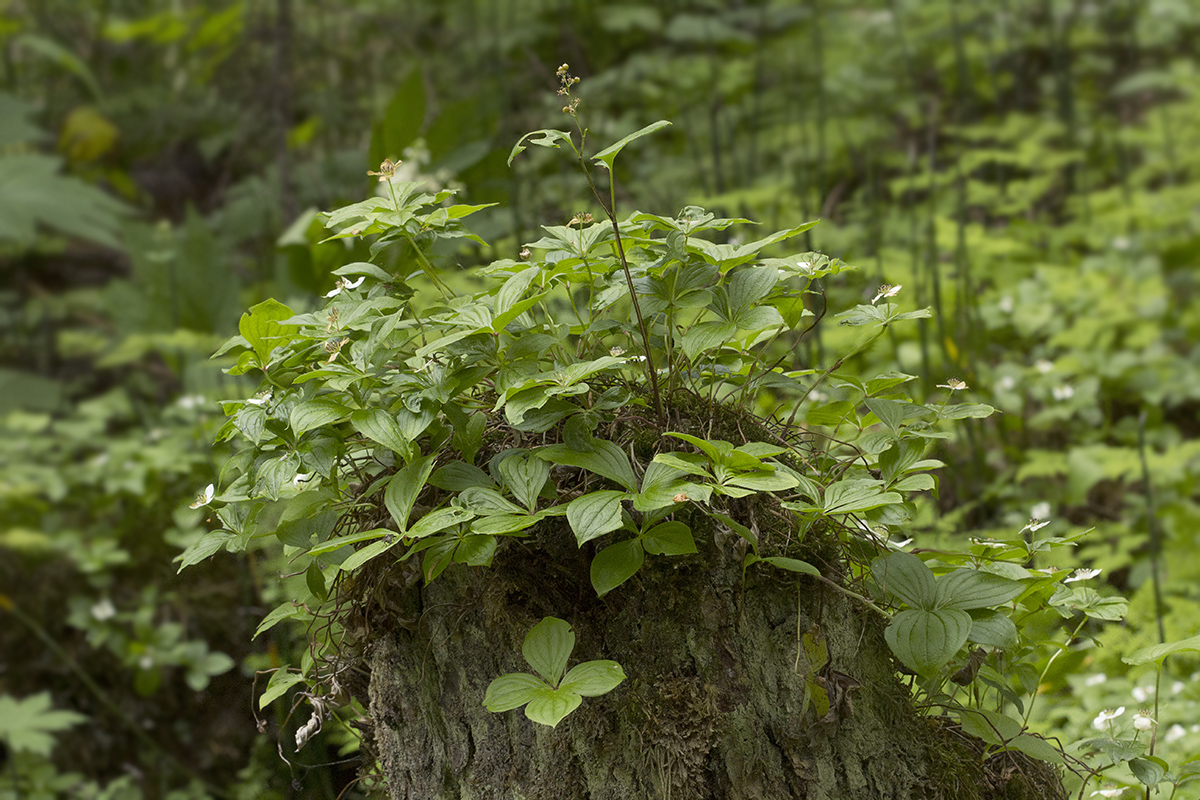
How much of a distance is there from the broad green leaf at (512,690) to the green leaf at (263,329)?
38cm

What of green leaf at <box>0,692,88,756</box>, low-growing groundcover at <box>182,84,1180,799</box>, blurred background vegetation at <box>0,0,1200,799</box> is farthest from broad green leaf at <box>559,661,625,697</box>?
green leaf at <box>0,692,88,756</box>

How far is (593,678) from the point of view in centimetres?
75

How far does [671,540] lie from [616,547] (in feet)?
0.17

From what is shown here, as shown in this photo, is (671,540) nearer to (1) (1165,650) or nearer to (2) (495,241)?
(1) (1165,650)

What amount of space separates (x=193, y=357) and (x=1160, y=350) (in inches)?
113

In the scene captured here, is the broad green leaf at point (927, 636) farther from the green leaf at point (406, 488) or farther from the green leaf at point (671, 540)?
the green leaf at point (406, 488)

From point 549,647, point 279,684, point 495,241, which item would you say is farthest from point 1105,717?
point 495,241

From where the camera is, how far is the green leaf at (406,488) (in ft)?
2.52

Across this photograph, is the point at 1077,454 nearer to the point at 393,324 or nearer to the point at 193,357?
the point at 393,324

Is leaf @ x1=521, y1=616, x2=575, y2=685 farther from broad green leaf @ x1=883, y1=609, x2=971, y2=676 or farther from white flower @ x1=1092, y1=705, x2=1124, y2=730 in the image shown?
white flower @ x1=1092, y1=705, x2=1124, y2=730

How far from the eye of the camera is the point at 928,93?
14.5 feet

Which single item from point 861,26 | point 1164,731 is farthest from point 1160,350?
point 861,26

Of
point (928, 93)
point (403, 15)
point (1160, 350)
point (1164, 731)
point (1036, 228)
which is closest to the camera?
point (1164, 731)

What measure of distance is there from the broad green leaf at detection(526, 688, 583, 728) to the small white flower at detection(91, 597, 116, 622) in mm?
1659
